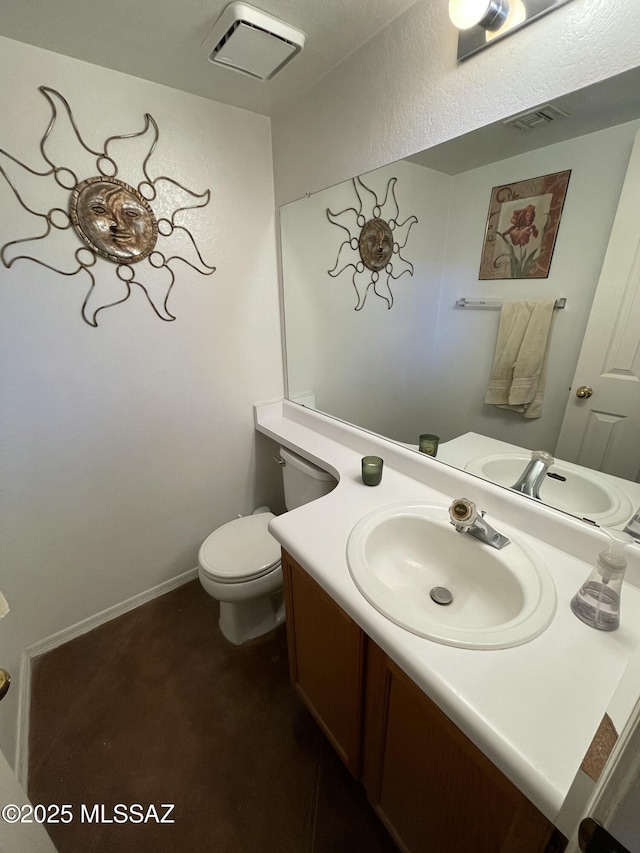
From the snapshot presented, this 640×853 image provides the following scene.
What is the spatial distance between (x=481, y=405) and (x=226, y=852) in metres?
1.49

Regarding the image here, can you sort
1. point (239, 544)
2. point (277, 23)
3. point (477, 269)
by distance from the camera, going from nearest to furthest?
point (277, 23) < point (477, 269) < point (239, 544)

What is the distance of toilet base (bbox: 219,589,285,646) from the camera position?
1.51 m

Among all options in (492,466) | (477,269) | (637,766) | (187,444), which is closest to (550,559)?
(492,466)

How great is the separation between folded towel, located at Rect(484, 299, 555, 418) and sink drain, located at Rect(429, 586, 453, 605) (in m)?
0.56

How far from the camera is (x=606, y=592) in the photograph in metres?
0.68

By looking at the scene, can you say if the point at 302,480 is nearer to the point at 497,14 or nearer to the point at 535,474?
the point at 535,474

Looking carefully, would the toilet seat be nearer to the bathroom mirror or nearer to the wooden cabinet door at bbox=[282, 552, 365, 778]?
the wooden cabinet door at bbox=[282, 552, 365, 778]

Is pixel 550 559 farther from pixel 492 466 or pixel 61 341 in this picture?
pixel 61 341

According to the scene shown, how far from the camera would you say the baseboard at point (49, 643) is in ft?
3.77

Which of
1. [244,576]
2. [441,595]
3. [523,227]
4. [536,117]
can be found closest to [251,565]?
[244,576]

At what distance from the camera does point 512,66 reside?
0.79 m

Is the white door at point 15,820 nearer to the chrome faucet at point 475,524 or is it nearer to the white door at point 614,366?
the chrome faucet at point 475,524

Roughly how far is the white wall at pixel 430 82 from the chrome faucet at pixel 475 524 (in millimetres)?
947

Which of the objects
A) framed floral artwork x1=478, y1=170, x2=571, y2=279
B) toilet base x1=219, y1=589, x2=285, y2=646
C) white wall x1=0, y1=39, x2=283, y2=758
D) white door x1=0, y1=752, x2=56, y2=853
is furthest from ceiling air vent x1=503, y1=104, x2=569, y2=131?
toilet base x1=219, y1=589, x2=285, y2=646
